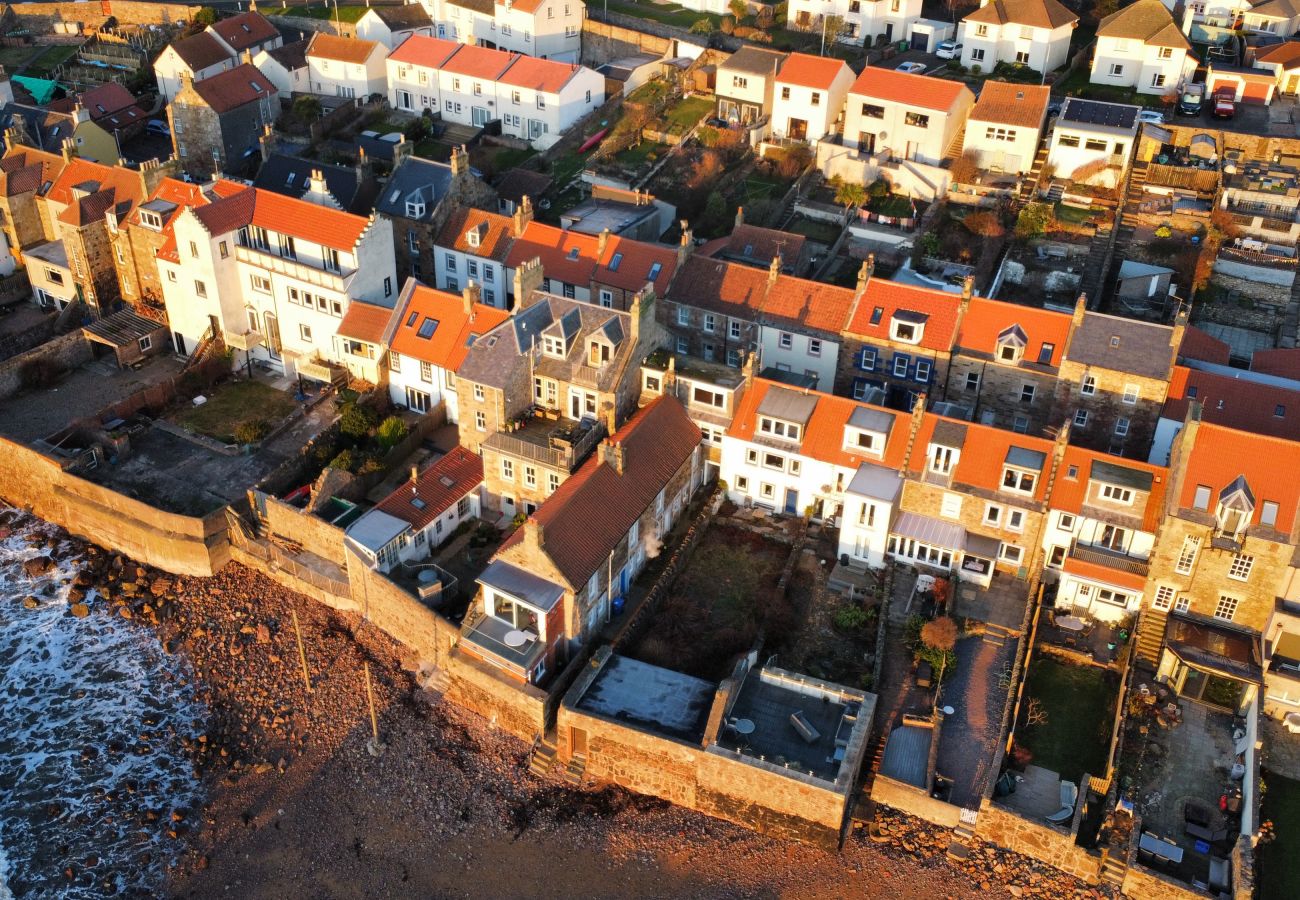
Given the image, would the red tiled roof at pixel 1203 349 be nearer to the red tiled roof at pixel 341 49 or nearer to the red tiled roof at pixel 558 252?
the red tiled roof at pixel 558 252

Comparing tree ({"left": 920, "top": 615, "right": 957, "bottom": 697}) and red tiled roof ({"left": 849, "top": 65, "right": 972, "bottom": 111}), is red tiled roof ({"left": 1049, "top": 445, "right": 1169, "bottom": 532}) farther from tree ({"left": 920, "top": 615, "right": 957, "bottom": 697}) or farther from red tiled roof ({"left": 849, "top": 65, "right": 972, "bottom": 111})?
red tiled roof ({"left": 849, "top": 65, "right": 972, "bottom": 111})

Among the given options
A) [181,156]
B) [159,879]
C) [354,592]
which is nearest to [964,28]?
[181,156]

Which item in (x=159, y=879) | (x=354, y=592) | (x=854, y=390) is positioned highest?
(x=854, y=390)

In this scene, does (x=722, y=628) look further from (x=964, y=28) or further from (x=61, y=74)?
(x=61, y=74)

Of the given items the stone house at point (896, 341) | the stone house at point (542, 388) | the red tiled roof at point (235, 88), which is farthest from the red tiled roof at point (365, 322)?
the red tiled roof at point (235, 88)

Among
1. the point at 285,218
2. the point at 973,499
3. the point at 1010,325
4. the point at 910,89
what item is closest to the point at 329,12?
the point at 285,218

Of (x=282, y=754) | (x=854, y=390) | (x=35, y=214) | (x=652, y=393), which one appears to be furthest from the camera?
(x=35, y=214)
